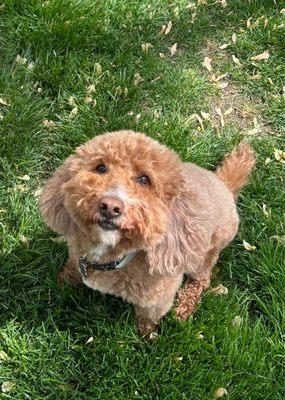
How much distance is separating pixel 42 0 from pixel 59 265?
191cm

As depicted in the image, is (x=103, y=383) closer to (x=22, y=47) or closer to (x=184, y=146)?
(x=184, y=146)

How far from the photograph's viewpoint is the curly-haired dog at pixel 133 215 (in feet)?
7.30

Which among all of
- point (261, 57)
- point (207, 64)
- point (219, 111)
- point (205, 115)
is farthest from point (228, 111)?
point (261, 57)

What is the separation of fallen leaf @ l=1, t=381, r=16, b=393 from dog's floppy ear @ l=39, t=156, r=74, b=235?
0.86 metres

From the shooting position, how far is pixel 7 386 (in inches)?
108

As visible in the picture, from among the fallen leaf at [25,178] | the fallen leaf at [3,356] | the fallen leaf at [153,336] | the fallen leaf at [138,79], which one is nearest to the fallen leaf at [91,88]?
the fallen leaf at [138,79]

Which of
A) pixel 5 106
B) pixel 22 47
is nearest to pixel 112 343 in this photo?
pixel 5 106

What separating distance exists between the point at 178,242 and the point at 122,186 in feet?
1.36

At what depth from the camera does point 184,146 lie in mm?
3629

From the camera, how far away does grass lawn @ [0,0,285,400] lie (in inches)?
113

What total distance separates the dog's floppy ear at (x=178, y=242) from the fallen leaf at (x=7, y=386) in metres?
0.94

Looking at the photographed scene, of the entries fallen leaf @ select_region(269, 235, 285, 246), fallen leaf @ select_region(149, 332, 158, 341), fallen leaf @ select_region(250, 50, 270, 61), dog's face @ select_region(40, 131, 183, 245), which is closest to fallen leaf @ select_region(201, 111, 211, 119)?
fallen leaf @ select_region(250, 50, 270, 61)

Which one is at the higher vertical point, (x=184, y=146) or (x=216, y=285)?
(x=184, y=146)

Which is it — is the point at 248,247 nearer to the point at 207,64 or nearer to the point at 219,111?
the point at 219,111
